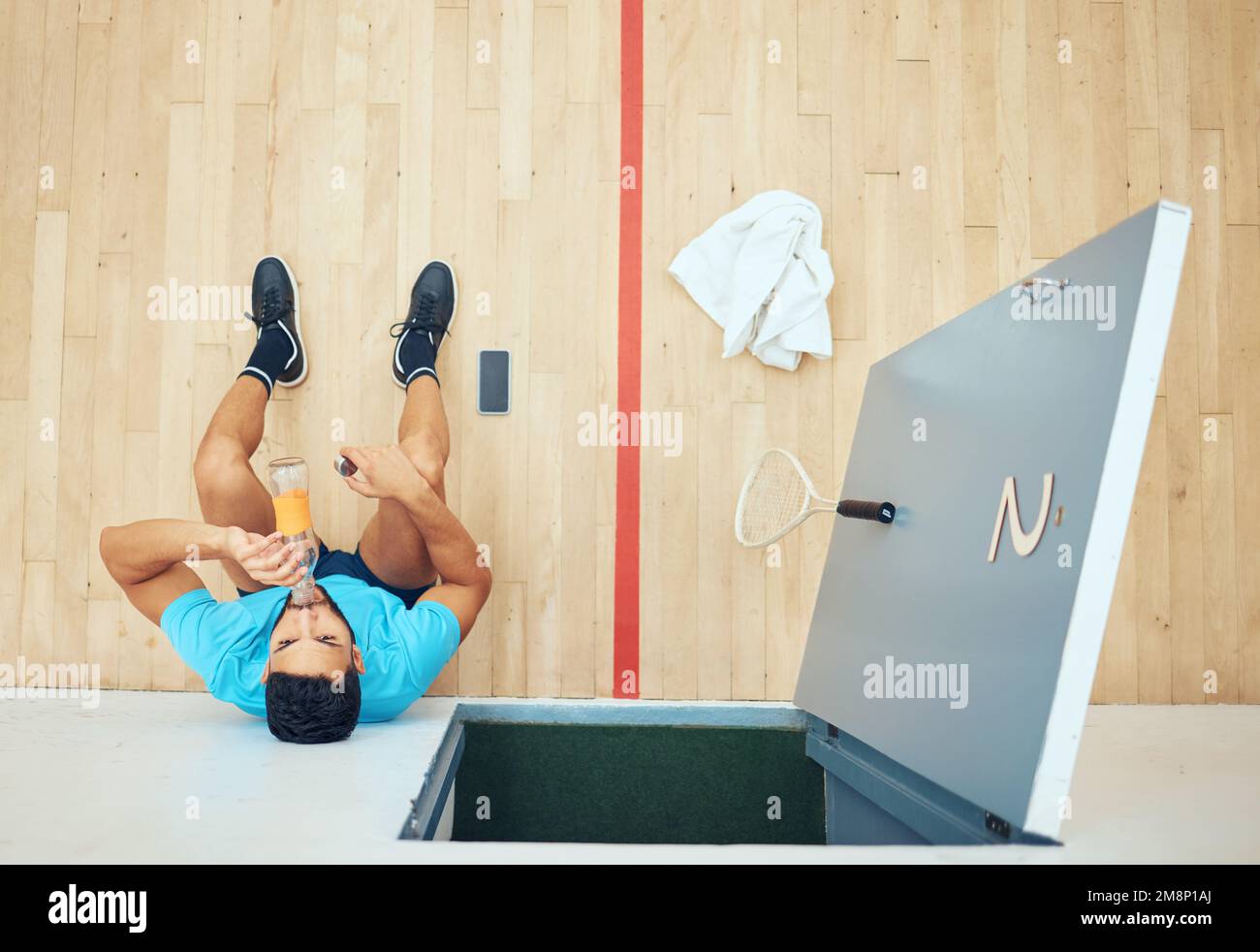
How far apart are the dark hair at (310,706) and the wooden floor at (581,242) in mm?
960

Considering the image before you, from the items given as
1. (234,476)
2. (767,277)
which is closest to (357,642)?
(234,476)

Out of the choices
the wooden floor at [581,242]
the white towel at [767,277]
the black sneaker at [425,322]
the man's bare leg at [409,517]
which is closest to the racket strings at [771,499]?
the wooden floor at [581,242]

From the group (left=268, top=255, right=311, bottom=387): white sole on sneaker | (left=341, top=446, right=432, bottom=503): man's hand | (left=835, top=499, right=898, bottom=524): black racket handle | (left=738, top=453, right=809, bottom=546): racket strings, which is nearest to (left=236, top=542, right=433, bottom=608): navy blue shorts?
(left=341, top=446, right=432, bottom=503): man's hand

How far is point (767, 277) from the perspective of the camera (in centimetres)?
310

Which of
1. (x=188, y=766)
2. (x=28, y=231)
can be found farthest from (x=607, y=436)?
(x=28, y=231)

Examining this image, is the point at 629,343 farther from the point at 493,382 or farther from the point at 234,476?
the point at 234,476

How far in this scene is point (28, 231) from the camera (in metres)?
3.22

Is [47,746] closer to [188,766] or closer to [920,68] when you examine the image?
[188,766]

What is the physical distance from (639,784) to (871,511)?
3.71 ft

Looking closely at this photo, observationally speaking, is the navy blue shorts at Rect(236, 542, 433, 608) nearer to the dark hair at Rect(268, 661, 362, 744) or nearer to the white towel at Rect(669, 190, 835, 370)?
the dark hair at Rect(268, 661, 362, 744)

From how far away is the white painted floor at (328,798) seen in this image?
58.9 inches

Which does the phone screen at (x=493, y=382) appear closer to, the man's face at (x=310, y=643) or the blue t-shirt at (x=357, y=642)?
the blue t-shirt at (x=357, y=642)

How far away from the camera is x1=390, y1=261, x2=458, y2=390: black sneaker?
3.05 meters

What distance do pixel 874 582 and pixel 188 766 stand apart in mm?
1676
